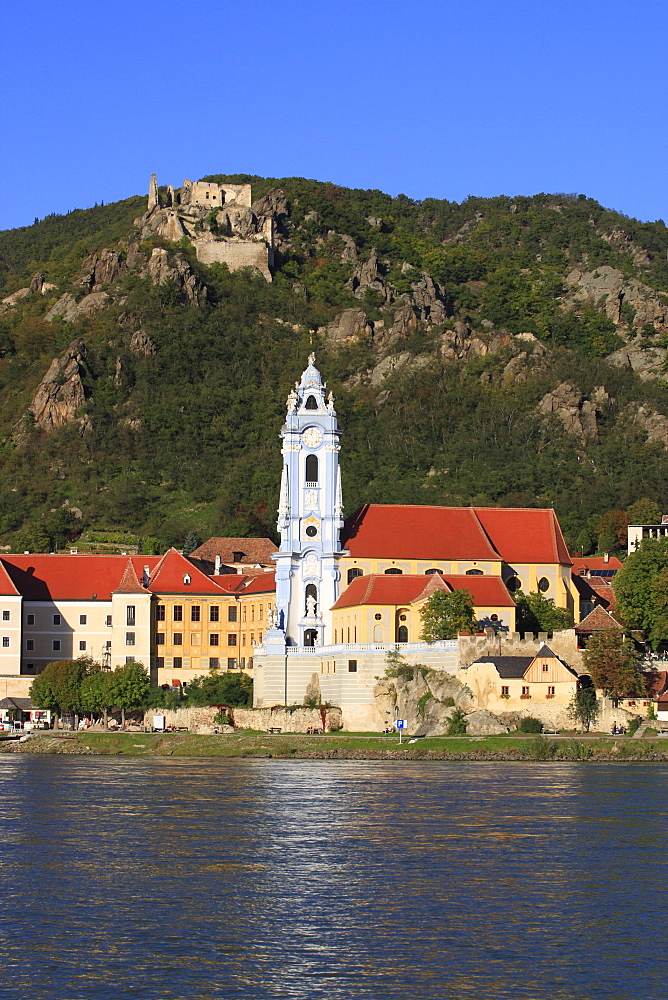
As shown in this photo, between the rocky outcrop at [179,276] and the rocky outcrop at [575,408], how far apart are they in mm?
45002

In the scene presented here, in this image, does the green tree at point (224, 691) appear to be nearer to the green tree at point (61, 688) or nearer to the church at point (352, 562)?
the church at point (352, 562)

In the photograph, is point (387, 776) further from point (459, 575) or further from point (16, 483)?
point (16, 483)

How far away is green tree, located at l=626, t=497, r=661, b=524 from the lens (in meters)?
136

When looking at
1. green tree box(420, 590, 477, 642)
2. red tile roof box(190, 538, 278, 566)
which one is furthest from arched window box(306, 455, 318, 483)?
red tile roof box(190, 538, 278, 566)

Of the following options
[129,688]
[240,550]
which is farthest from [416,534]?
[240,550]

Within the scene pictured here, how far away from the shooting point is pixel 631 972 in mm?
31672

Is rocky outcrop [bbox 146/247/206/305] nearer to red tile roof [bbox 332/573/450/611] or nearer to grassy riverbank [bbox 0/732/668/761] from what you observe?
red tile roof [bbox 332/573/450/611]

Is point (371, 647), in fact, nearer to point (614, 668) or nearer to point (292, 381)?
point (614, 668)

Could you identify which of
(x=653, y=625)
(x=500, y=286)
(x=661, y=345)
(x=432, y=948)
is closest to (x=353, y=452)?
(x=661, y=345)

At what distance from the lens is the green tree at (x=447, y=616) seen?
3287 inches

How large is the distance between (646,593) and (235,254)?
11252 cm

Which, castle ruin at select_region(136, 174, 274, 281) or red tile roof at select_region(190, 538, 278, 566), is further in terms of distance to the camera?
castle ruin at select_region(136, 174, 274, 281)

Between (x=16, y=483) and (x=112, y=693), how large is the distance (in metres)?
67.0

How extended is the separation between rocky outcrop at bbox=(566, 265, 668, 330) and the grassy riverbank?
365 feet
